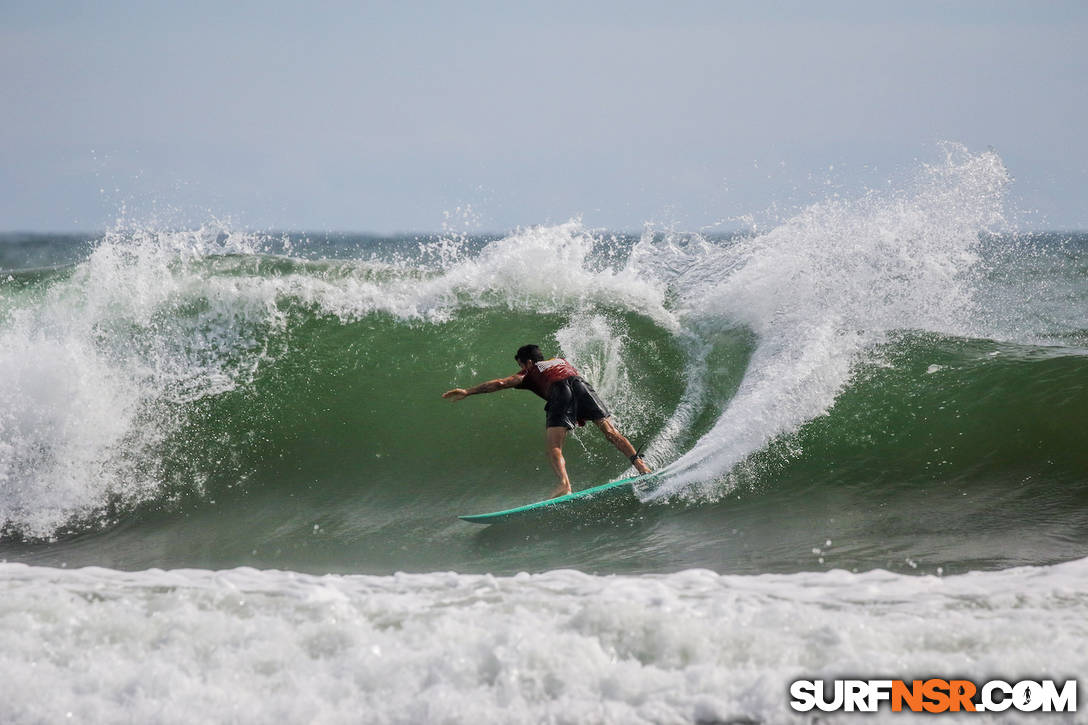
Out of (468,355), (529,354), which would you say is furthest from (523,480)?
(468,355)

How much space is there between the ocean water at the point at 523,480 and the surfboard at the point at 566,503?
107mm

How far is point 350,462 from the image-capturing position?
728 centimetres

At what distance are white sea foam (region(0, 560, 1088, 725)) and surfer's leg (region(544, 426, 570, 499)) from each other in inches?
69.6

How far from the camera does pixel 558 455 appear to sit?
6395 mm

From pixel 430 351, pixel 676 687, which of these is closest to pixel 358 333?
pixel 430 351

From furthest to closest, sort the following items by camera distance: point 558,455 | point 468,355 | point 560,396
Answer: point 468,355 → point 560,396 → point 558,455

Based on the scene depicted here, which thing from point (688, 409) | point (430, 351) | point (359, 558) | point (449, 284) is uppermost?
point (449, 284)

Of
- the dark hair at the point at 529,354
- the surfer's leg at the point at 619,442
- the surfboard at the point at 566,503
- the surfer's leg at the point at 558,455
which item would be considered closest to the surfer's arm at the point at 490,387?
the dark hair at the point at 529,354

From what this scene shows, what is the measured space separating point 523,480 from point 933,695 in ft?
13.4

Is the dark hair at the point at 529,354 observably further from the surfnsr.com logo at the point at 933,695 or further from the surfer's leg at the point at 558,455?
the surfnsr.com logo at the point at 933,695

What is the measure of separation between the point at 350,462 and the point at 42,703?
13.0ft

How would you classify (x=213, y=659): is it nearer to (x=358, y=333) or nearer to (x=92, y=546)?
(x=92, y=546)

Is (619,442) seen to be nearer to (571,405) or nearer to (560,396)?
(571,405)

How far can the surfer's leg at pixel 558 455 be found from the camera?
20.4ft
